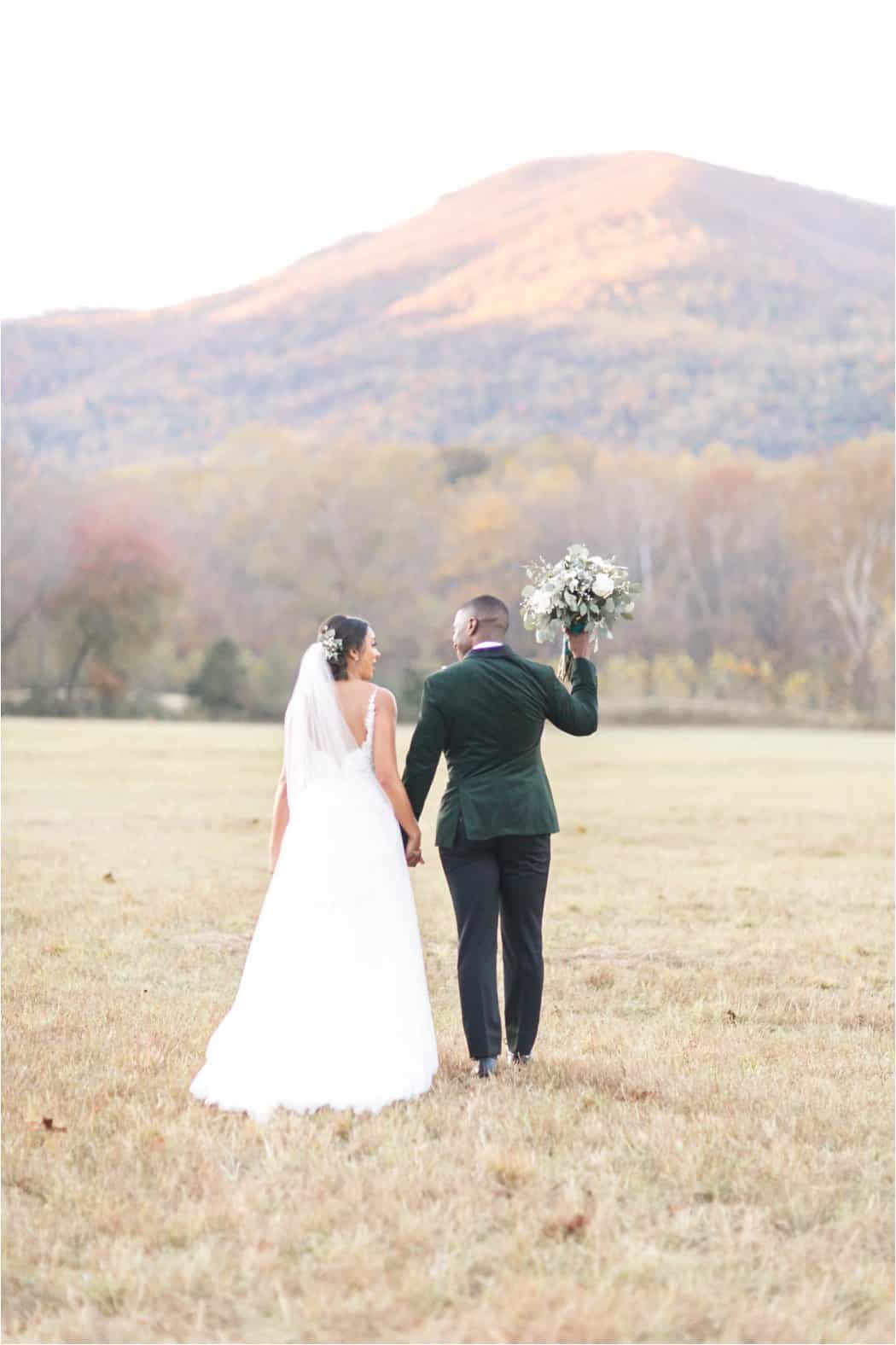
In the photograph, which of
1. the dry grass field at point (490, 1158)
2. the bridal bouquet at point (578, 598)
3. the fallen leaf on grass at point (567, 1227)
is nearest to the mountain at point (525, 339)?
the dry grass field at point (490, 1158)

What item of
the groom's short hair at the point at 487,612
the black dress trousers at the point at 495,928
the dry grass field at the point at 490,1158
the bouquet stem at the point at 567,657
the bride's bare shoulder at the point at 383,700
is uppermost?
the groom's short hair at the point at 487,612

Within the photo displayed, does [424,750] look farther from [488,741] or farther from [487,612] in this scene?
[487,612]

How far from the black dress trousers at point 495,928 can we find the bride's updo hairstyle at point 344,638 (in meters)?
0.89

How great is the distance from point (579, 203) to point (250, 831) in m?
173

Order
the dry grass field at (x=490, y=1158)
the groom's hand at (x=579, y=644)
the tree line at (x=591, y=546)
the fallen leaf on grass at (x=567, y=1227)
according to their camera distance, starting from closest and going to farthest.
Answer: the dry grass field at (x=490, y=1158) → the fallen leaf on grass at (x=567, y=1227) → the groom's hand at (x=579, y=644) → the tree line at (x=591, y=546)

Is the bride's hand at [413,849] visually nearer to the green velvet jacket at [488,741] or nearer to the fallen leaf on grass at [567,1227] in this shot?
the green velvet jacket at [488,741]

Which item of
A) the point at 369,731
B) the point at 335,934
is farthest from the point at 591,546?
the point at 335,934

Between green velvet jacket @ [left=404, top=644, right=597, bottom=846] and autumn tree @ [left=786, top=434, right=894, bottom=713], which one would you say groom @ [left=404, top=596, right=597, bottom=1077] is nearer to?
green velvet jacket @ [left=404, top=644, right=597, bottom=846]

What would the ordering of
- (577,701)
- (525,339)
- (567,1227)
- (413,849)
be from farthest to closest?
(525,339)
(577,701)
(413,849)
(567,1227)

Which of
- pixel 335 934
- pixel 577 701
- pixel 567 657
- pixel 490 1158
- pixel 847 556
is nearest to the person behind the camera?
pixel 490 1158

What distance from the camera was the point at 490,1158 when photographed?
544 centimetres

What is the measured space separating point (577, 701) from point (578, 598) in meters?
0.55

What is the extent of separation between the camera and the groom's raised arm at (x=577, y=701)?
7.13 m

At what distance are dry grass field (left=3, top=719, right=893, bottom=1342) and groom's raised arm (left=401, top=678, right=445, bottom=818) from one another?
0.57 meters
